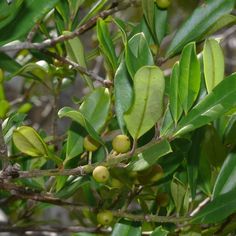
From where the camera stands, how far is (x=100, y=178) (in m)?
0.70

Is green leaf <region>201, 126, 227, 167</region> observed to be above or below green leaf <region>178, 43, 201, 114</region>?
below

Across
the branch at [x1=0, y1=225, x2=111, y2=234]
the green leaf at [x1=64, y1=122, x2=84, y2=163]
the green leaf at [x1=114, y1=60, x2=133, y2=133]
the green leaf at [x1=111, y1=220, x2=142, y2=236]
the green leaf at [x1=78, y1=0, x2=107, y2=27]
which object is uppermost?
the green leaf at [x1=78, y1=0, x2=107, y2=27]

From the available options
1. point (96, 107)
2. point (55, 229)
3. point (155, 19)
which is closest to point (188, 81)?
point (96, 107)

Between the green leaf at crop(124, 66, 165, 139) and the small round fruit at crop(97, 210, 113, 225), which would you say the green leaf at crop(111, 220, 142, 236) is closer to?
the small round fruit at crop(97, 210, 113, 225)

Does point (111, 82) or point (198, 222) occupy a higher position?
point (111, 82)

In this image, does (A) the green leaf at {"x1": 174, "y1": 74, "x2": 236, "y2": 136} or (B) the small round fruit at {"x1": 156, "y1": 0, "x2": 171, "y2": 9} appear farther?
(B) the small round fruit at {"x1": 156, "y1": 0, "x2": 171, "y2": 9}

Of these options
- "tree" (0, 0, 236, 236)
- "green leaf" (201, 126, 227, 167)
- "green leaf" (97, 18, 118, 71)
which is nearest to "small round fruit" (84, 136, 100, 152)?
"tree" (0, 0, 236, 236)

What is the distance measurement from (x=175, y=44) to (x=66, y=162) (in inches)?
10.6

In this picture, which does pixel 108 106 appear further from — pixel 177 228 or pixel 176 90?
pixel 177 228

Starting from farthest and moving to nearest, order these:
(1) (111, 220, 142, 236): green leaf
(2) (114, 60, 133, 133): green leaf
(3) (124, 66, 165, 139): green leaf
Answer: (1) (111, 220, 142, 236): green leaf, (2) (114, 60, 133, 133): green leaf, (3) (124, 66, 165, 139): green leaf

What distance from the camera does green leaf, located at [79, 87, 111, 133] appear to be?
30.7 inches

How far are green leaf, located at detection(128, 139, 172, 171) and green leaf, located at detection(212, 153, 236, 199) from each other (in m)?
0.22

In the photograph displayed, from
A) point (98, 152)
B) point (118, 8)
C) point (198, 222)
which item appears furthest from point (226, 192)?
point (118, 8)

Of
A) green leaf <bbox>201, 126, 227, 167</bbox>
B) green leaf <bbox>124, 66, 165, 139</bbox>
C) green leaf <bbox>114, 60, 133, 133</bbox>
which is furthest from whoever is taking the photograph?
green leaf <bbox>201, 126, 227, 167</bbox>
